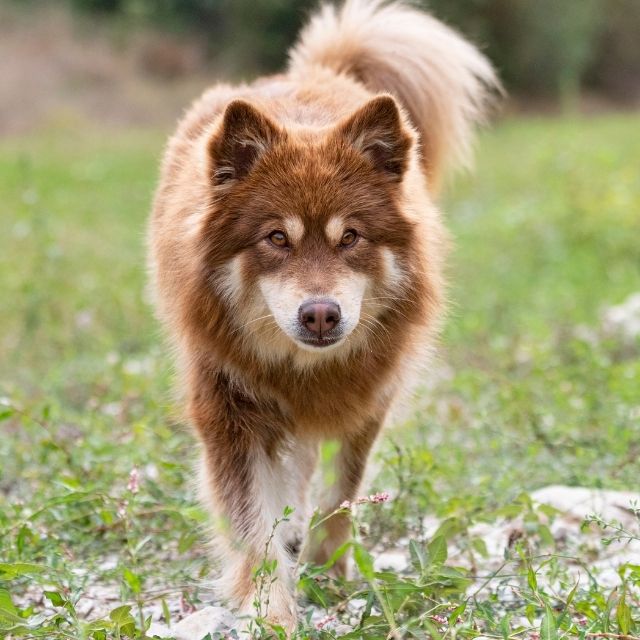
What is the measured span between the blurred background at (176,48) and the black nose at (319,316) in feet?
65.2

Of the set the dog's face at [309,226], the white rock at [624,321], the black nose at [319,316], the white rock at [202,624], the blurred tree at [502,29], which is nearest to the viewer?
the white rock at [202,624]

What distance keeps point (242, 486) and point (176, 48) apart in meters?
24.9

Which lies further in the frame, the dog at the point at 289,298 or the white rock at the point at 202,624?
the dog at the point at 289,298

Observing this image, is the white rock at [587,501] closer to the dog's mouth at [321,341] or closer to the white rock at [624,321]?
the dog's mouth at [321,341]

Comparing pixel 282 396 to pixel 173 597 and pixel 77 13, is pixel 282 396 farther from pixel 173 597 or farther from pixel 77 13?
pixel 77 13

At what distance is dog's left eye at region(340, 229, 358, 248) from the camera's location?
3688mm

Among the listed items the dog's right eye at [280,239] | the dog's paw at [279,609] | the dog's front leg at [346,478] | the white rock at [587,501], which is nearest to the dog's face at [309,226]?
the dog's right eye at [280,239]

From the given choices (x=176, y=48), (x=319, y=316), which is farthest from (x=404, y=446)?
(x=176, y=48)

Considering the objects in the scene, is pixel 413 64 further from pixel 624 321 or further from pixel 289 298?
pixel 624 321

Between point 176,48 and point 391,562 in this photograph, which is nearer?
point 391,562

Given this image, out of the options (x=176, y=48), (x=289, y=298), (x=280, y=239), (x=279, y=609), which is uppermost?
(x=280, y=239)

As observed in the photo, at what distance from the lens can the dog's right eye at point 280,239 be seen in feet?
12.0

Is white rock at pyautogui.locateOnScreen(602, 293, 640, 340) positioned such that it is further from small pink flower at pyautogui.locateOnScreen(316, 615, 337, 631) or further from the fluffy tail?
small pink flower at pyautogui.locateOnScreen(316, 615, 337, 631)

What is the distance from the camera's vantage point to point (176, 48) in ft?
89.3
